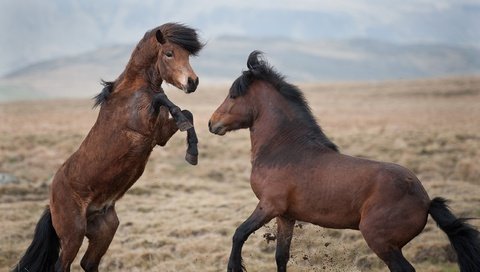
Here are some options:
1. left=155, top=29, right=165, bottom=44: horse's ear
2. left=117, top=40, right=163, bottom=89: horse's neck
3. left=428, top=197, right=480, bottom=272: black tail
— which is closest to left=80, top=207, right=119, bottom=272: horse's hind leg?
left=117, top=40, right=163, bottom=89: horse's neck

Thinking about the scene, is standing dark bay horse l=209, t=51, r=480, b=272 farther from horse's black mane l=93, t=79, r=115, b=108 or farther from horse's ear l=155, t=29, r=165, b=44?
horse's black mane l=93, t=79, r=115, b=108

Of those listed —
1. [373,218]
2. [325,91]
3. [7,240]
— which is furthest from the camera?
[325,91]

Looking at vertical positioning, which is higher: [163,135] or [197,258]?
[163,135]

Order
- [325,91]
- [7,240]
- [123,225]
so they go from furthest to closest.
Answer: [325,91]
[123,225]
[7,240]

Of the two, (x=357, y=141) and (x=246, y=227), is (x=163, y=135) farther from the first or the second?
(x=357, y=141)

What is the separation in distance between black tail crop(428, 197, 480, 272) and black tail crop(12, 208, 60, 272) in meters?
3.93

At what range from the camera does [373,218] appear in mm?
6188

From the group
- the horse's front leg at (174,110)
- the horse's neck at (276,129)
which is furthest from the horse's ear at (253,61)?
the horse's front leg at (174,110)

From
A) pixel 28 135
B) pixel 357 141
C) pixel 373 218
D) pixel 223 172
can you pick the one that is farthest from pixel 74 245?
pixel 28 135

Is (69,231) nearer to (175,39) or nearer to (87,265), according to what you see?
(87,265)

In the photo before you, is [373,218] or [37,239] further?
[37,239]

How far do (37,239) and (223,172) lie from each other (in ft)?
40.9

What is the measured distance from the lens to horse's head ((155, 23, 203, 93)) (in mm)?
7160

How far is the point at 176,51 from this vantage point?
727 cm
